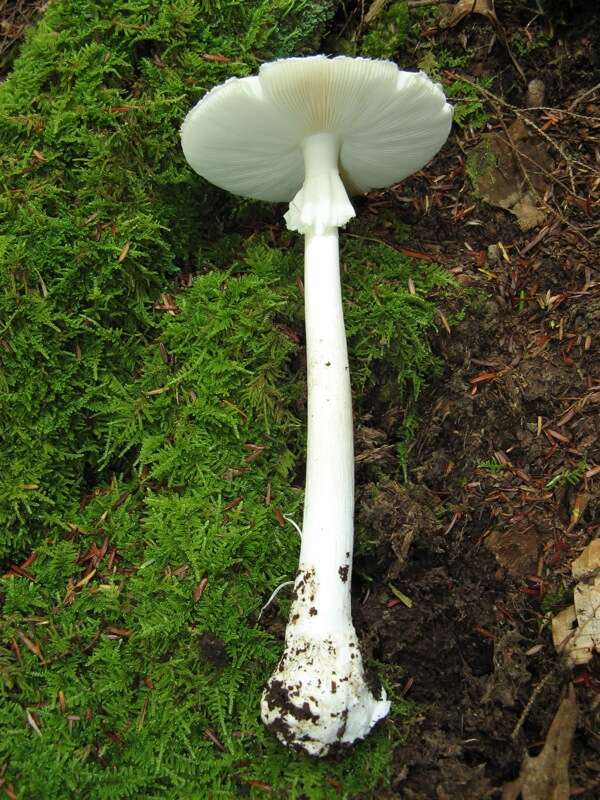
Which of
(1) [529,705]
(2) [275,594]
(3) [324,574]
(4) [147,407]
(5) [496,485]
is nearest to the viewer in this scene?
(1) [529,705]

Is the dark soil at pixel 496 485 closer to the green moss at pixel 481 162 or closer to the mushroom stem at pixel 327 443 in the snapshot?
the green moss at pixel 481 162

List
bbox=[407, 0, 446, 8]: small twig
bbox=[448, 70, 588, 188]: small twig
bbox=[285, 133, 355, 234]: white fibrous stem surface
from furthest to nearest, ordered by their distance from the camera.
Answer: bbox=[407, 0, 446, 8]: small twig → bbox=[448, 70, 588, 188]: small twig → bbox=[285, 133, 355, 234]: white fibrous stem surface

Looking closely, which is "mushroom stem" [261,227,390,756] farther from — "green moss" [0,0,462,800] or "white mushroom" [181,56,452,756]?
"green moss" [0,0,462,800]

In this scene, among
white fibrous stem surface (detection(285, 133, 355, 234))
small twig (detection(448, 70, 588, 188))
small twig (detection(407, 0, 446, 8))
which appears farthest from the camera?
small twig (detection(407, 0, 446, 8))

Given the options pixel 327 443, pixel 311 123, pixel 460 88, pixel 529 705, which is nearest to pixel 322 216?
pixel 311 123

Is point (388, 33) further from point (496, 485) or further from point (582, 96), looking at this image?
point (496, 485)

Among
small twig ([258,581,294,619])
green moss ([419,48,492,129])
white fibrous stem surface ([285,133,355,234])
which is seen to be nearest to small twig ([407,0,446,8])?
green moss ([419,48,492,129])

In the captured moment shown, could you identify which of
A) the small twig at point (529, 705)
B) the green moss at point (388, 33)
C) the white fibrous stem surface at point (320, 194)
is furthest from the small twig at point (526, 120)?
the small twig at point (529, 705)
